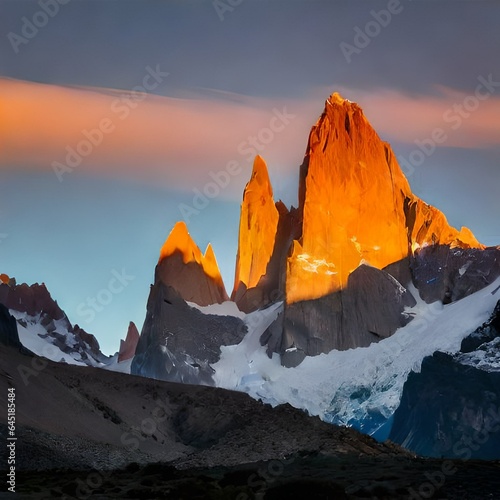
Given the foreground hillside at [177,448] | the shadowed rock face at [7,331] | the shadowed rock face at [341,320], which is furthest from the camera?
the shadowed rock face at [341,320]

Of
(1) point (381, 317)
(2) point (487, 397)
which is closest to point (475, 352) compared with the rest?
(2) point (487, 397)

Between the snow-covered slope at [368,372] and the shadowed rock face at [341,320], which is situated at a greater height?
the shadowed rock face at [341,320]

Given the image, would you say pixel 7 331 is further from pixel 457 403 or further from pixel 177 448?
pixel 457 403

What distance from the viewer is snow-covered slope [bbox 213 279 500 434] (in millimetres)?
163000

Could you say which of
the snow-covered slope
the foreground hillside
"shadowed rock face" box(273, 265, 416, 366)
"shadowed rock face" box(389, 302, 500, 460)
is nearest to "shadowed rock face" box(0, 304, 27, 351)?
the foreground hillside

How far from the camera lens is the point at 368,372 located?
17625 centimetres

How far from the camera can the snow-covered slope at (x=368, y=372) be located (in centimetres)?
16300

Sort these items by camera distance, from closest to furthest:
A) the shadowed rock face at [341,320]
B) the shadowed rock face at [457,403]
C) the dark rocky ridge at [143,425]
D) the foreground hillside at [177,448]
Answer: the foreground hillside at [177,448] → the dark rocky ridge at [143,425] → the shadowed rock face at [457,403] → the shadowed rock face at [341,320]

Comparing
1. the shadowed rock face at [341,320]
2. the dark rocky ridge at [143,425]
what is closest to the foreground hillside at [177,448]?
the dark rocky ridge at [143,425]

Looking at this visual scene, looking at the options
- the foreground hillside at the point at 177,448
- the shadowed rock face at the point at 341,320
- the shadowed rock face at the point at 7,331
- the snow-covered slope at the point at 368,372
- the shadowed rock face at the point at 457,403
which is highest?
the shadowed rock face at the point at 341,320

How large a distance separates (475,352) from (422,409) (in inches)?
497

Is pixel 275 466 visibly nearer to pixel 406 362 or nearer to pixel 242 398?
pixel 242 398

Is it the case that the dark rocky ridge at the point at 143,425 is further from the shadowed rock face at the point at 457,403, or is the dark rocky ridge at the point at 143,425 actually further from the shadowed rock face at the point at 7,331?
the shadowed rock face at the point at 457,403

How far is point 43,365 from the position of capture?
8319 centimetres
